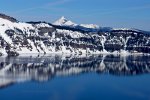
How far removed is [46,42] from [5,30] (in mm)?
19741

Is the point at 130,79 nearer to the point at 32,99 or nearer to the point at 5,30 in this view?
the point at 32,99

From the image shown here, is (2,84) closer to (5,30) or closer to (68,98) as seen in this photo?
(68,98)

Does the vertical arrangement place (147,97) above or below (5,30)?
below

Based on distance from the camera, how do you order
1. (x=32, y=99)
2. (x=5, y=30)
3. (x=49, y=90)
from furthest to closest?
(x=5, y=30), (x=49, y=90), (x=32, y=99)

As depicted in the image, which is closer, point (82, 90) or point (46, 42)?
point (82, 90)

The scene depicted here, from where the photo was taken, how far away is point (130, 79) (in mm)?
74625

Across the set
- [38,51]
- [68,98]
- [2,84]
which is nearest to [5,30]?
[38,51]

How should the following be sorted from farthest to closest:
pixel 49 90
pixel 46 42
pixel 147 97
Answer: pixel 46 42 < pixel 49 90 < pixel 147 97

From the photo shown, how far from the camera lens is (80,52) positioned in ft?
Result: 614

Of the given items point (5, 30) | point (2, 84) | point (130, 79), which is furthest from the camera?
point (5, 30)

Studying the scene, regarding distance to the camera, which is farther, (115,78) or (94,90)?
(115,78)

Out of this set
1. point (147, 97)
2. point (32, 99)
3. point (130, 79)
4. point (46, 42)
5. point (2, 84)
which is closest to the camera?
point (32, 99)

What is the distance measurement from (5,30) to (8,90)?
388ft

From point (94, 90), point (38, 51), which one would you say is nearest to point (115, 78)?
point (94, 90)
